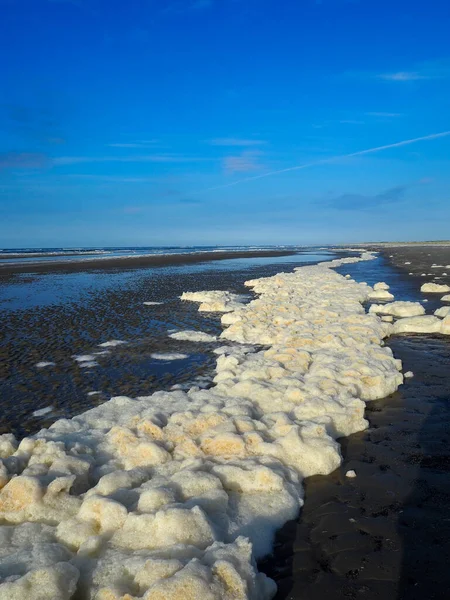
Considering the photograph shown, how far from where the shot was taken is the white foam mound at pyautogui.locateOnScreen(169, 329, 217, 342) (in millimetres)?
13344

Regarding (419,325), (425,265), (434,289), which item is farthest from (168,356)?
(425,265)

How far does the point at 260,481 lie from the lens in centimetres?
514

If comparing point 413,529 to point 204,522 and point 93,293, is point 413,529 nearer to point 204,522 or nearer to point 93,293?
point 204,522

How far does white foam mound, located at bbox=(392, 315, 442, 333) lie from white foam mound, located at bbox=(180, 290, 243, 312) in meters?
7.25

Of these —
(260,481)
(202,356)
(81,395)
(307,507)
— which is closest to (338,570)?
(307,507)

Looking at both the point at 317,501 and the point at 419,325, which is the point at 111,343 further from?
the point at 419,325

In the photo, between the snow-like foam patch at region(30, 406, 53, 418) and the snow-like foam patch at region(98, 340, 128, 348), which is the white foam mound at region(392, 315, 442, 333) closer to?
the snow-like foam patch at region(98, 340, 128, 348)

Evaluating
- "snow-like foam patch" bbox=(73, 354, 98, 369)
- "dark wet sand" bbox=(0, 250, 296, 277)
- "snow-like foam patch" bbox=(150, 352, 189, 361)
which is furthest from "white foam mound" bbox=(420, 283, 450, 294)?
"dark wet sand" bbox=(0, 250, 296, 277)

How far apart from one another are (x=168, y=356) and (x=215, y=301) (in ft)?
24.4

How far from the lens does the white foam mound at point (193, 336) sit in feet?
43.8

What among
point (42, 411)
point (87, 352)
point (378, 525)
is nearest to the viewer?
point (378, 525)

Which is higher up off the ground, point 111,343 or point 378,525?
point 111,343

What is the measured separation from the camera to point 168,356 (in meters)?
11.6

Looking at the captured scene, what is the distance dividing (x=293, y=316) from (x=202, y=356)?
186 inches
